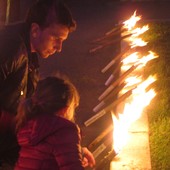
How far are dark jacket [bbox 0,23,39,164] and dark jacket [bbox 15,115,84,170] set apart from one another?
39 cm

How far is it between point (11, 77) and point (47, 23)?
76 centimetres

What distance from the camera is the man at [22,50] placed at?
4.24 m

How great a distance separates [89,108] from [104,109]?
0.58m

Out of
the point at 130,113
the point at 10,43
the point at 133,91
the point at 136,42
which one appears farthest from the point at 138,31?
the point at 10,43

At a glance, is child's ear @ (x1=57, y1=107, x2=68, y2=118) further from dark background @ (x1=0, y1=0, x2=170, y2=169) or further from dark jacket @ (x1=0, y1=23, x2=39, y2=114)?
dark background @ (x1=0, y1=0, x2=170, y2=169)

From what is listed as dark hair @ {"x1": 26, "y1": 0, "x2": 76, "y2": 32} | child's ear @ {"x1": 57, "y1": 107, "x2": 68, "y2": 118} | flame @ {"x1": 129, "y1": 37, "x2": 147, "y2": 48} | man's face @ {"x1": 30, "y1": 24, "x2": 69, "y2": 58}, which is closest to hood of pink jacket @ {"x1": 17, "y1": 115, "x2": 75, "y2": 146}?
child's ear @ {"x1": 57, "y1": 107, "x2": 68, "y2": 118}

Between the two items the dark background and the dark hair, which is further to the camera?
the dark background

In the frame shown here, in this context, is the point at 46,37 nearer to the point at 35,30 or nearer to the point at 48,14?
the point at 35,30

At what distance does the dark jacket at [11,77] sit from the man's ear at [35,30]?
0.06 metres

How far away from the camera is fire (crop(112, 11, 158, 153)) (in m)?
5.30

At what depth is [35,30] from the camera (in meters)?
4.58

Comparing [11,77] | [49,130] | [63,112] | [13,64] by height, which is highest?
[13,64]

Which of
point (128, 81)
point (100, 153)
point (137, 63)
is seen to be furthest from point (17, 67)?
point (137, 63)

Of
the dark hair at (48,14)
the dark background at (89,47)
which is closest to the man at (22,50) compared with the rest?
the dark hair at (48,14)
